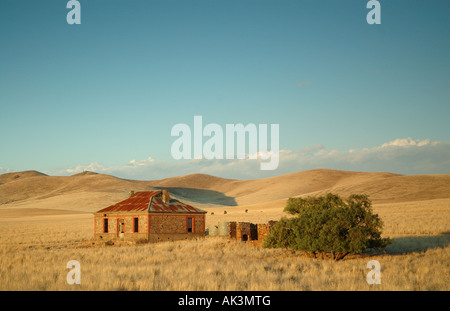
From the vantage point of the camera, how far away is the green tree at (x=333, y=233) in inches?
793

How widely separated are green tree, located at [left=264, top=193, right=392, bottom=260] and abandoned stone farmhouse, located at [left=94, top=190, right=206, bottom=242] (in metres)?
13.8

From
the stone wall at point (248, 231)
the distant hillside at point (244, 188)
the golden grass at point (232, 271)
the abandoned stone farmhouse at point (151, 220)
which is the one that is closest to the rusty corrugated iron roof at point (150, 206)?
the abandoned stone farmhouse at point (151, 220)

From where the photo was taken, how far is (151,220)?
34062mm

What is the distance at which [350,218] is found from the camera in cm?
2098

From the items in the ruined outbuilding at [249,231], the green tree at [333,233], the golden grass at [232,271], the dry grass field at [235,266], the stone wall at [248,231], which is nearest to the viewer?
the golden grass at [232,271]

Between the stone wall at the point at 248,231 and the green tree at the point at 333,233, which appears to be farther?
the stone wall at the point at 248,231

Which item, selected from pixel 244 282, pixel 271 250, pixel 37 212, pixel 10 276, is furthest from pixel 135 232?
pixel 37 212

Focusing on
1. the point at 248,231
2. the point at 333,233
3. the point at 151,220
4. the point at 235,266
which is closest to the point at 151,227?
the point at 151,220

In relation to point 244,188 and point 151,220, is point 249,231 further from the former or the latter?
point 244,188

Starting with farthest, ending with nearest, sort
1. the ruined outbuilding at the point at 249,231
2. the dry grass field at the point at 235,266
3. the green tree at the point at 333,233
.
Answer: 1. the ruined outbuilding at the point at 249,231
2. the green tree at the point at 333,233
3. the dry grass field at the point at 235,266

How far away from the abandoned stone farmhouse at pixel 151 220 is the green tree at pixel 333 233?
13.8 metres

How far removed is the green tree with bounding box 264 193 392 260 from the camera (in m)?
20.1

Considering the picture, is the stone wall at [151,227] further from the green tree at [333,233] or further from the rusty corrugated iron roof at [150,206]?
the green tree at [333,233]

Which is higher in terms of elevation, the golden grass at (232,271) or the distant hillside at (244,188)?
the distant hillside at (244,188)
